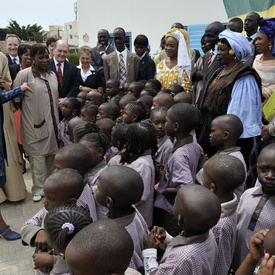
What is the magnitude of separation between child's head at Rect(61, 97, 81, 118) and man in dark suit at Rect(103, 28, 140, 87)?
Result: 1.42 m

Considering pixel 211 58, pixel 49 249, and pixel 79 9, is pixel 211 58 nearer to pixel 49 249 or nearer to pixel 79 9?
pixel 49 249

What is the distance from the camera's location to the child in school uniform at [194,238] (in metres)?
1.35

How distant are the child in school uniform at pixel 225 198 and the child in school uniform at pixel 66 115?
265 cm

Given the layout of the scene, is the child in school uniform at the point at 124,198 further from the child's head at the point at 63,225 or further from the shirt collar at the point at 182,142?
the shirt collar at the point at 182,142

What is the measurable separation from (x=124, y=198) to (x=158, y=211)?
108 cm

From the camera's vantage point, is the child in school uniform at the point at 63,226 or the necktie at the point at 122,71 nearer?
the child in school uniform at the point at 63,226

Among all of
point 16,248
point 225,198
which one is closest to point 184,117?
point 225,198

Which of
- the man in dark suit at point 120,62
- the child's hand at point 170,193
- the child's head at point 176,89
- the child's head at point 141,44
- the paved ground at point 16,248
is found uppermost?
the child's head at point 141,44

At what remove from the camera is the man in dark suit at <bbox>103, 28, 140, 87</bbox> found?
5312mm

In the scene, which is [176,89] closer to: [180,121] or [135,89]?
[135,89]

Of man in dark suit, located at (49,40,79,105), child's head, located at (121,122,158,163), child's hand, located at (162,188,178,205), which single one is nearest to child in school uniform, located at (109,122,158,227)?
child's head, located at (121,122,158,163)

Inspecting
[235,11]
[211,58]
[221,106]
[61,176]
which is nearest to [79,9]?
[235,11]

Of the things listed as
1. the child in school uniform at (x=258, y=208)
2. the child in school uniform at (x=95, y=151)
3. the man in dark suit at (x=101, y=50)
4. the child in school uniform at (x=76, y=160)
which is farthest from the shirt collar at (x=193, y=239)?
the man in dark suit at (x=101, y=50)

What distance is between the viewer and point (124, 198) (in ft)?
5.50
